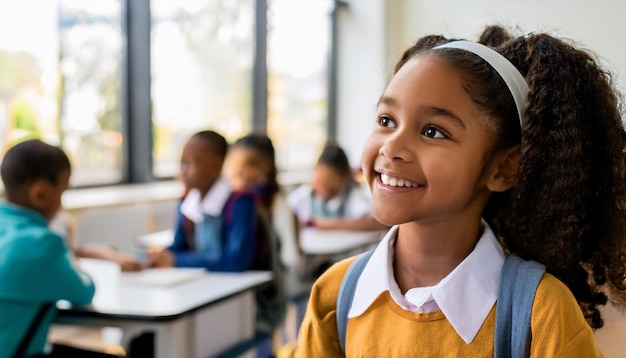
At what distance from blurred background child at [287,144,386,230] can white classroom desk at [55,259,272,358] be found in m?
1.81

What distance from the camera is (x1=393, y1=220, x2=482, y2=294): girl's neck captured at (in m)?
1.01

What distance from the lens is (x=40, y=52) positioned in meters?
4.29

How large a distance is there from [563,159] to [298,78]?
6.23 meters

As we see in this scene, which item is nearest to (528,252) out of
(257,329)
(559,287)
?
(559,287)

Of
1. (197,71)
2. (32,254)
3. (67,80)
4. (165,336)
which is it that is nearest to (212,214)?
(165,336)

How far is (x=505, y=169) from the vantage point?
0.99 metres

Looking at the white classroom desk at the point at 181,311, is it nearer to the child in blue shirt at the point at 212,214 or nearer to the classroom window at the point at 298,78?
the child in blue shirt at the point at 212,214

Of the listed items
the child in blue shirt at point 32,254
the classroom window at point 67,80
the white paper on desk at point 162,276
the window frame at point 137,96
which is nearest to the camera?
the child in blue shirt at point 32,254

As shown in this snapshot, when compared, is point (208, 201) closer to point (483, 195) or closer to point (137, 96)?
point (483, 195)

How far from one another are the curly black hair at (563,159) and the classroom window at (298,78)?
5573mm

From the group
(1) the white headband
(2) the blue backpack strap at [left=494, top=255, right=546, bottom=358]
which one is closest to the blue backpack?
(2) the blue backpack strap at [left=494, top=255, right=546, bottom=358]

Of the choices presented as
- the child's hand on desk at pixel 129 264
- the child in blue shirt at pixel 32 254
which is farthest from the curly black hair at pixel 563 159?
the child's hand on desk at pixel 129 264

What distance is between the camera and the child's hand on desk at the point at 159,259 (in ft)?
8.78

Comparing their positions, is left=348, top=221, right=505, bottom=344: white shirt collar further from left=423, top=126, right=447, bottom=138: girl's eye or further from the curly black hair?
left=423, top=126, right=447, bottom=138: girl's eye
